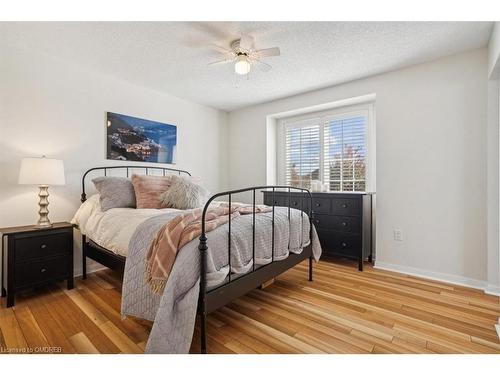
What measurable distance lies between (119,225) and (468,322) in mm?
2804

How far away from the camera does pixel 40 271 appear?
2.26 meters

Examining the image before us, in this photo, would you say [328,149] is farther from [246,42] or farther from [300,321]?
[300,321]

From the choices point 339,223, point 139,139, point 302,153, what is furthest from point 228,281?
point 302,153

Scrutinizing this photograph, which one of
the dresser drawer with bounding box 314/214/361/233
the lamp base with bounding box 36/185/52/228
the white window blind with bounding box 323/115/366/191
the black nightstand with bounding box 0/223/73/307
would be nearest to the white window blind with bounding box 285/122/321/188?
the white window blind with bounding box 323/115/366/191

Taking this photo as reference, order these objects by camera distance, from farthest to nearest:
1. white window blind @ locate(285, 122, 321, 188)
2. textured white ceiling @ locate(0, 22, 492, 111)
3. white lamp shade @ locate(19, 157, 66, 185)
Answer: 1. white window blind @ locate(285, 122, 321, 188)
2. white lamp shade @ locate(19, 157, 66, 185)
3. textured white ceiling @ locate(0, 22, 492, 111)

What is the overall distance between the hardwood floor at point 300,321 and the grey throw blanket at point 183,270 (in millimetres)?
273

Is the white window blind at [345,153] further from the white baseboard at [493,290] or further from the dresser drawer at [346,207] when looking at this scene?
the white baseboard at [493,290]

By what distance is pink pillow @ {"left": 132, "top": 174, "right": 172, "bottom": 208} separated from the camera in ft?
8.65

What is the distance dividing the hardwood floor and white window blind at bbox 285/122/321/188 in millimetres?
1834

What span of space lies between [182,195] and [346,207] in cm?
195

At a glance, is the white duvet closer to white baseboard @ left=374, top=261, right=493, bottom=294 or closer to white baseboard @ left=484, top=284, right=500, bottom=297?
white baseboard @ left=374, top=261, right=493, bottom=294

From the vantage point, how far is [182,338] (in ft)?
4.48

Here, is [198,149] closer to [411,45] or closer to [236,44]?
[236,44]
